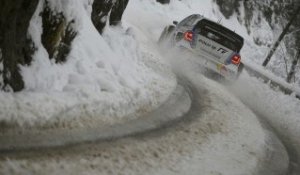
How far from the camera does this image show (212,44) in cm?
1265

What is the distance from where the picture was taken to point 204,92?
11.2 metres

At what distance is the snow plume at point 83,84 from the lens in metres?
5.82

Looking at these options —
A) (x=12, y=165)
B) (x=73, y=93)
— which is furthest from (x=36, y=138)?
(x=73, y=93)

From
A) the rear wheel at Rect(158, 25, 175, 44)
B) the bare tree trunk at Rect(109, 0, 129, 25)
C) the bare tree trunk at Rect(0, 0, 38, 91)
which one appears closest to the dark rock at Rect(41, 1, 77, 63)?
the bare tree trunk at Rect(0, 0, 38, 91)

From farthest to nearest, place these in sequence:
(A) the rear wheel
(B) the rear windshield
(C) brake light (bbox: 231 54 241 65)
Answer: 1. (A) the rear wheel
2. (C) brake light (bbox: 231 54 241 65)
3. (B) the rear windshield

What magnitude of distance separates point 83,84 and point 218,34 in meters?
6.83

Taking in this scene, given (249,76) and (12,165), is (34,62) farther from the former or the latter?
(249,76)

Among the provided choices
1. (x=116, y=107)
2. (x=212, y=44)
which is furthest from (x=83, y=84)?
(x=212, y=44)

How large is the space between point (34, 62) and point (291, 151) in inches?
210

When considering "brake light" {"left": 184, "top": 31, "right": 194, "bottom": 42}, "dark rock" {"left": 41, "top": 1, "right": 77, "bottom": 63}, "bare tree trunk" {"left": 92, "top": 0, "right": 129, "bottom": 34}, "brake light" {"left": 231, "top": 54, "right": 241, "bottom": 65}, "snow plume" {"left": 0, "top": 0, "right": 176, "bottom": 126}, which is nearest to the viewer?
"snow plume" {"left": 0, "top": 0, "right": 176, "bottom": 126}

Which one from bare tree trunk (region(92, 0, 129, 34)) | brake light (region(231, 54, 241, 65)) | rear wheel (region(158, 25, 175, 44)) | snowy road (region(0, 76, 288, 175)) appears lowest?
rear wheel (region(158, 25, 175, 44))

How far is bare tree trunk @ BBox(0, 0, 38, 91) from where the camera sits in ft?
18.1

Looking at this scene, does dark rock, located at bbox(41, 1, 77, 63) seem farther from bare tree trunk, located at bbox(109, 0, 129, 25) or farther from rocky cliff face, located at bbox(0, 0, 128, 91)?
bare tree trunk, located at bbox(109, 0, 129, 25)

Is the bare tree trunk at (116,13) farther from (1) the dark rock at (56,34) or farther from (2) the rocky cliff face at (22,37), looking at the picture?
(1) the dark rock at (56,34)
